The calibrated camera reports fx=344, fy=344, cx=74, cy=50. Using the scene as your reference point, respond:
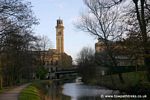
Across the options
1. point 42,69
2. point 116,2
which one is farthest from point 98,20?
point 42,69

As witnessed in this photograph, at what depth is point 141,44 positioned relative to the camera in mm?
26281

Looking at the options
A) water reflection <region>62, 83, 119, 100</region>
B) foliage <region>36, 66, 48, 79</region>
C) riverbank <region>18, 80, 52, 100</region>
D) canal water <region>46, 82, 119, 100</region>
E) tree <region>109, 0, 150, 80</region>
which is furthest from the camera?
foliage <region>36, 66, 48, 79</region>

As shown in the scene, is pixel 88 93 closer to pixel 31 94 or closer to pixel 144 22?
pixel 31 94

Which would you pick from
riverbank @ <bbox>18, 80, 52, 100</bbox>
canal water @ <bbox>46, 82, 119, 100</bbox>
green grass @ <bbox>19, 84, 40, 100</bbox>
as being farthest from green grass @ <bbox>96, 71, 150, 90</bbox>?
green grass @ <bbox>19, 84, 40, 100</bbox>

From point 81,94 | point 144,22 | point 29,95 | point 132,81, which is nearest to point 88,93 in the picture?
point 81,94

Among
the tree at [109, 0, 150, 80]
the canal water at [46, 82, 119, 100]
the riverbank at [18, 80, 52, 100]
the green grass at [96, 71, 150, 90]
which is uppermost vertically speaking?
the tree at [109, 0, 150, 80]

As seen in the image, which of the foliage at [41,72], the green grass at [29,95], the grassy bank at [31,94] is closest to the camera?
the green grass at [29,95]

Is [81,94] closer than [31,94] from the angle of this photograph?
No

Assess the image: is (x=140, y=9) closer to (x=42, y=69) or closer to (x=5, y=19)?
(x=5, y=19)

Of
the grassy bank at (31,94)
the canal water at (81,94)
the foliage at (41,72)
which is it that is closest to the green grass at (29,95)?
the grassy bank at (31,94)

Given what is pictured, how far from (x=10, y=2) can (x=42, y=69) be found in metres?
73.3

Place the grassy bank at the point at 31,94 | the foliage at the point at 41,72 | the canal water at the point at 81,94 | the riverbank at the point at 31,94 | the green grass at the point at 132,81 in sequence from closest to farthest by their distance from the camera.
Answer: the grassy bank at the point at 31,94
the riverbank at the point at 31,94
the green grass at the point at 132,81
the canal water at the point at 81,94
the foliage at the point at 41,72

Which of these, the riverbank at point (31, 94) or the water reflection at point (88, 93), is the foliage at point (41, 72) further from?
the riverbank at point (31, 94)

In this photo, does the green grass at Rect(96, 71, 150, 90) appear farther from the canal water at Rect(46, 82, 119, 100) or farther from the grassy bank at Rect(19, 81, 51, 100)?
the grassy bank at Rect(19, 81, 51, 100)
